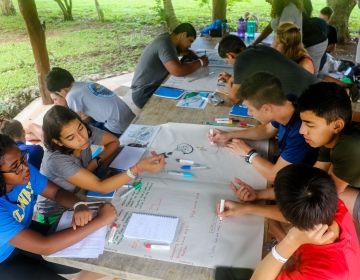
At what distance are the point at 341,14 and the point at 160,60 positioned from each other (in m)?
4.65

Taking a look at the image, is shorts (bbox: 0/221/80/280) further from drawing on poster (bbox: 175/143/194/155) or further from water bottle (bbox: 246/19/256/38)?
water bottle (bbox: 246/19/256/38)

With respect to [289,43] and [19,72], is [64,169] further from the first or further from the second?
[19,72]

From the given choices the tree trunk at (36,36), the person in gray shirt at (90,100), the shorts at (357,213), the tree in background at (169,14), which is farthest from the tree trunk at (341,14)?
the shorts at (357,213)

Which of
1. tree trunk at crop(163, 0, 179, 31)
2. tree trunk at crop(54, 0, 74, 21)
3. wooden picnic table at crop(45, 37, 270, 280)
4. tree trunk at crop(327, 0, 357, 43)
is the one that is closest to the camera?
wooden picnic table at crop(45, 37, 270, 280)

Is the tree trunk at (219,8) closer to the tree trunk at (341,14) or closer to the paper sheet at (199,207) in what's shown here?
the tree trunk at (341,14)

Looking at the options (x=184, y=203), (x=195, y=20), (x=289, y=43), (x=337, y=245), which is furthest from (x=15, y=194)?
(x=195, y=20)

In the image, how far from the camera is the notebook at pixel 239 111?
90.2 inches

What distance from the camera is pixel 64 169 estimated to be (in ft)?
5.57

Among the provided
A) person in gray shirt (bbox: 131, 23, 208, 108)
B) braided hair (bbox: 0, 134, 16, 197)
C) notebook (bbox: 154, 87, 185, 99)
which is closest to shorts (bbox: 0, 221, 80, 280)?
braided hair (bbox: 0, 134, 16, 197)

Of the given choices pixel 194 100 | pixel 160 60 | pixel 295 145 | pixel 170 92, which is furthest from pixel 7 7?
pixel 295 145

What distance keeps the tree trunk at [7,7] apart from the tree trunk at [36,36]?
536cm

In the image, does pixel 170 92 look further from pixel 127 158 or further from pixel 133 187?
pixel 133 187

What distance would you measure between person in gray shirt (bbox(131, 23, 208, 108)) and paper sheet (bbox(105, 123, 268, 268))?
1413mm

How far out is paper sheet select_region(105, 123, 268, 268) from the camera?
4.02 ft
